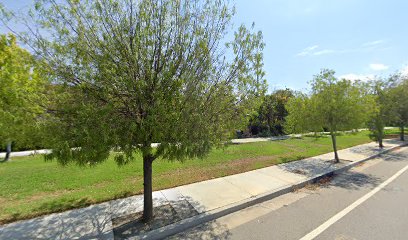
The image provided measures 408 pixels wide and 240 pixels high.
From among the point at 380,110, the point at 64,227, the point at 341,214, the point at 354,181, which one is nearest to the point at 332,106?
the point at 354,181

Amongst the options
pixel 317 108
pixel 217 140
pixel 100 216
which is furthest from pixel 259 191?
pixel 317 108

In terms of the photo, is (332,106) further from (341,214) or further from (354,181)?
(341,214)

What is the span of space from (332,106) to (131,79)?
9.54 metres

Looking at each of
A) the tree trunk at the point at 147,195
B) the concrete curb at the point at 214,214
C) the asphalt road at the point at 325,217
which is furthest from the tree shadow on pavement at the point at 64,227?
the asphalt road at the point at 325,217

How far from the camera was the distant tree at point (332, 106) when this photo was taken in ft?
31.0

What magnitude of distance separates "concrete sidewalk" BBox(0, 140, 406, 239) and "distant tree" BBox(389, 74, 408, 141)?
37.7ft

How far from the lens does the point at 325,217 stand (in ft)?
15.2

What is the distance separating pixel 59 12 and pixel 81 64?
33.8 inches

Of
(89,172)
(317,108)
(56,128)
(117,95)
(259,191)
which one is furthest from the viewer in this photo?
(317,108)

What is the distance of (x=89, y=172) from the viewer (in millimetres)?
7598

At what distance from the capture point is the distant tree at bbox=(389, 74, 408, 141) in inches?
582

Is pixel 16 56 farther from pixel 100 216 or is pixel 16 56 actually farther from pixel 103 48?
pixel 100 216

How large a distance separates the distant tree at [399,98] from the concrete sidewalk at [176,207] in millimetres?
11500

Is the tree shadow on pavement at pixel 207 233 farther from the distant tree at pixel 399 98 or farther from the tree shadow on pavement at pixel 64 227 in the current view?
the distant tree at pixel 399 98
